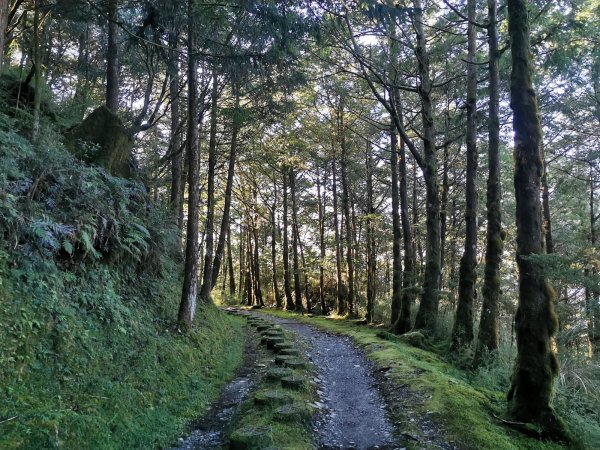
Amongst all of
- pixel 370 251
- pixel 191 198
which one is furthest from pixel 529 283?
pixel 370 251

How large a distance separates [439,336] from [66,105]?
41.5ft

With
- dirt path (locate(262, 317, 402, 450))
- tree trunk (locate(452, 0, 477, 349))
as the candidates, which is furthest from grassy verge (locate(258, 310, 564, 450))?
tree trunk (locate(452, 0, 477, 349))

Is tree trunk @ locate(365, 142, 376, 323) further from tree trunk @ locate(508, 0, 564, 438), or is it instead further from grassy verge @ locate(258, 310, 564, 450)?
tree trunk @ locate(508, 0, 564, 438)

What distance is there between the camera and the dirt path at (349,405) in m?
5.19

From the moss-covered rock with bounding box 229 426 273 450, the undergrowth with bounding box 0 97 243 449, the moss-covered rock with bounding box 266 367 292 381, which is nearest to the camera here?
A: the undergrowth with bounding box 0 97 243 449

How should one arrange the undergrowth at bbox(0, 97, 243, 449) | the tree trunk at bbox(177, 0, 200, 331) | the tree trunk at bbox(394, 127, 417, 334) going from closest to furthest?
the undergrowth at bbox(0, 97, 243, 449) → the tree trunk at bbox(177, 0, 200, 331) → the tree trunk at bbox(394, 127, 417, 334)

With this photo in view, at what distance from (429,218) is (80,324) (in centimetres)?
998

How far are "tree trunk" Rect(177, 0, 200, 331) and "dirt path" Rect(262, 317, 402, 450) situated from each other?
306 centimetres

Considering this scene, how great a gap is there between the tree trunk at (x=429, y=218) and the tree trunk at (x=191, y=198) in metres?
6.75

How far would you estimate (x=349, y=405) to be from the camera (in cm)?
647

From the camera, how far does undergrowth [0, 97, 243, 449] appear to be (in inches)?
167

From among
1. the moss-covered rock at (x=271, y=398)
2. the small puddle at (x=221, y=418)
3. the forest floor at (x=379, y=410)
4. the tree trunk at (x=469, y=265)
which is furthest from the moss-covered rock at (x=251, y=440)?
the tree trunk at (x=469, y=265)

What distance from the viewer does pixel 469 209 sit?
1065 cm

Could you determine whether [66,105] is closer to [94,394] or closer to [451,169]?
[94,394]
